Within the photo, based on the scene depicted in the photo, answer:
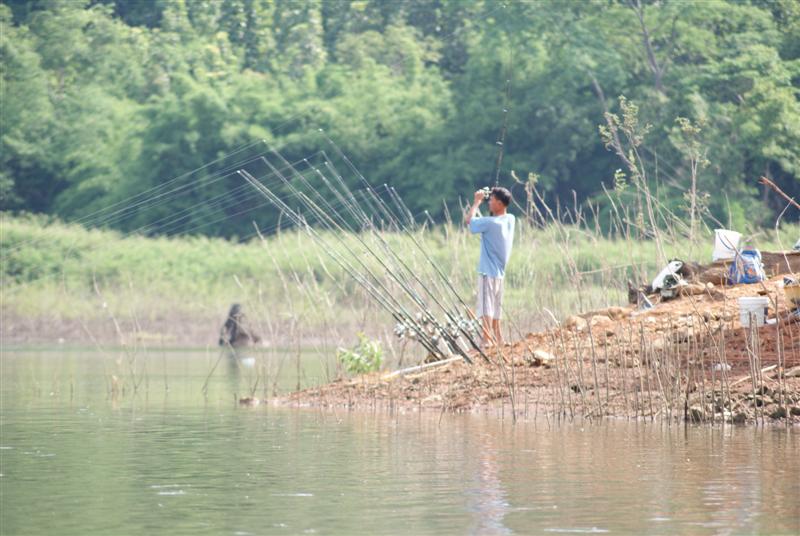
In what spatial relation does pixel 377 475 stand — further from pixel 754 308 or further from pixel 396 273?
pixel 396 273

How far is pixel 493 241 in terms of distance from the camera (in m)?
16.1

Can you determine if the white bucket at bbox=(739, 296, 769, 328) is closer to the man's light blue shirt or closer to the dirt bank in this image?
the dirt bank

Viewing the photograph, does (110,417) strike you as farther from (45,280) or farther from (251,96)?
(251,96)

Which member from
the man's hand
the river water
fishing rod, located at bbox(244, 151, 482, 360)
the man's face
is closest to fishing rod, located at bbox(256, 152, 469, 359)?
fishing rod, located at bbox(244, 151, 482, 360)

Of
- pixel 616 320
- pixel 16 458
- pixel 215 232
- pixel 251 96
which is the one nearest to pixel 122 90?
pixel 251 96

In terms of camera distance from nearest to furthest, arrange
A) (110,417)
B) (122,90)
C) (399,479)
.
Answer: (399,479) → (110,417) → (122,90)

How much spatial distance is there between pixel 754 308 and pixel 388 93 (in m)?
37.9

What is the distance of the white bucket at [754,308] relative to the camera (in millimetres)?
15213

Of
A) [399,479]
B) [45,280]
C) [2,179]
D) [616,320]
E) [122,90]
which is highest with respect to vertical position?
[122,90]

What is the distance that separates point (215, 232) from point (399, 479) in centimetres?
3905

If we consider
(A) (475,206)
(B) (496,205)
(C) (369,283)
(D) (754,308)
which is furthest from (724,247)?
(C) (369,283)

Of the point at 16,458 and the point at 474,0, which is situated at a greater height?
the point at 474,0

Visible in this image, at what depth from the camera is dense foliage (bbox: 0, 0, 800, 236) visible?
41.7 metres

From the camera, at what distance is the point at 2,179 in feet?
166
